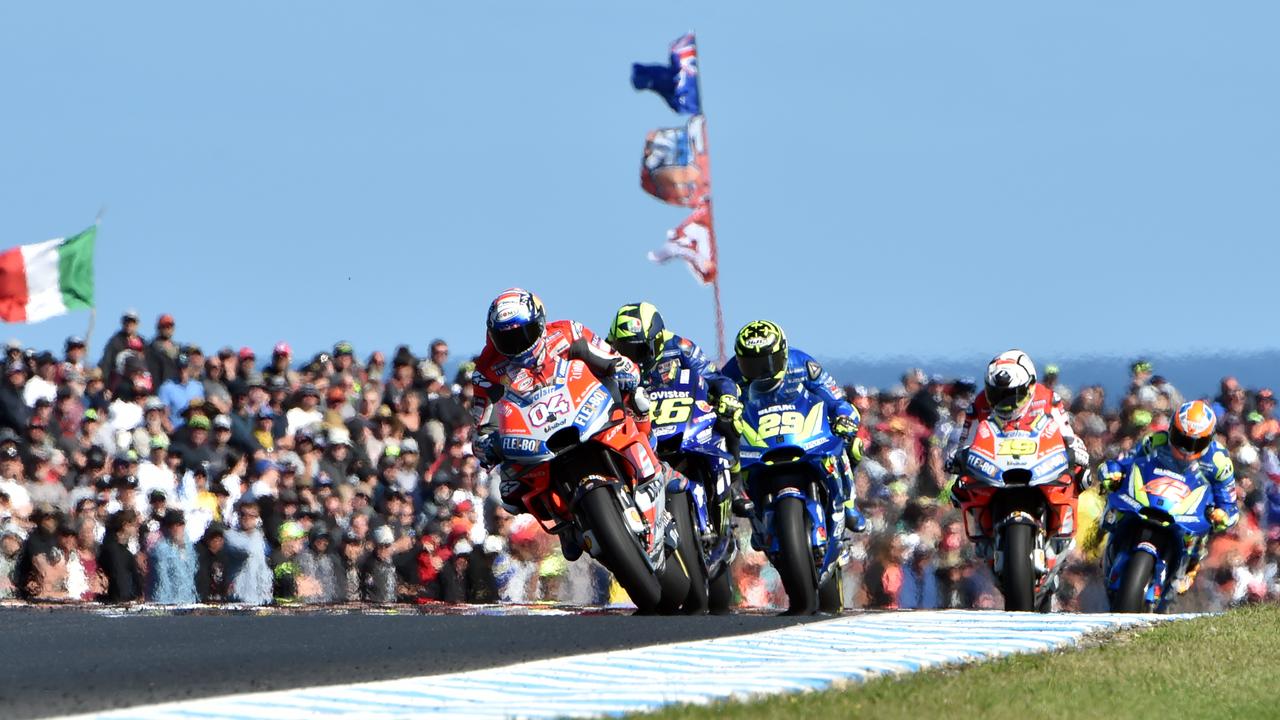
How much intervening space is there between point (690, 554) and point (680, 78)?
1707 centimetres

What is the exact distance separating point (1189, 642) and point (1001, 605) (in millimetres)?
7066

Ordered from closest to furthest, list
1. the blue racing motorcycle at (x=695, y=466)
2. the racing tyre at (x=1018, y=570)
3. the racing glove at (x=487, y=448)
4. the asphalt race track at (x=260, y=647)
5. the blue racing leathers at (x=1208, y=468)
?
the asphalt race track at (x=260, y=647) < the racing glove at (x=487, y=448) < the racing tyre at (x=1018, y=570) < the blue racing motorcycle at (x=695, y=466) < the blue racing leathers at (x=1208, y=468)

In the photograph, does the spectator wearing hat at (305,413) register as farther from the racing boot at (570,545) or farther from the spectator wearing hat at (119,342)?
the racing boot at (570,545)

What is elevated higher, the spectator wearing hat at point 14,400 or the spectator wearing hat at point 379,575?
the spectator wearing hat at point 14,400

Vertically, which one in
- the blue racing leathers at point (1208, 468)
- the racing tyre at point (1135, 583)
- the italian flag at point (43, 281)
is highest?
the italian flag at point (43, 281)

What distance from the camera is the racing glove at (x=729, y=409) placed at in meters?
14.7

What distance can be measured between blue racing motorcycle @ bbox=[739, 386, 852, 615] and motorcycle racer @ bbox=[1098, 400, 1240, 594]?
2003 millimetres

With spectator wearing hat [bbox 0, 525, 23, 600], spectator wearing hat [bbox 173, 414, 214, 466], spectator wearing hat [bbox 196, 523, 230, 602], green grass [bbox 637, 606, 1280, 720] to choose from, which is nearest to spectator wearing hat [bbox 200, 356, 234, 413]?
spectator wearing hat [bbox 173, 414, 214, 466]

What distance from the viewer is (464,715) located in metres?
8.62

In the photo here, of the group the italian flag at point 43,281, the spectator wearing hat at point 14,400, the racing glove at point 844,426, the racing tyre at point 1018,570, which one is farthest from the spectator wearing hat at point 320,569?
the italian flag at point 43,281

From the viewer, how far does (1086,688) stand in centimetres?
966

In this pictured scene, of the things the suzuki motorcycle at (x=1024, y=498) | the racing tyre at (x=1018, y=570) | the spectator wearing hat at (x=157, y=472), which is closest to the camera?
the racing tyre at (x=1018, y=570)

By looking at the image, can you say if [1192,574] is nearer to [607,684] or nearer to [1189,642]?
[1189,642]

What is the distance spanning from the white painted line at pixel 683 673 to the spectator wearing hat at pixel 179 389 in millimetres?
9291
